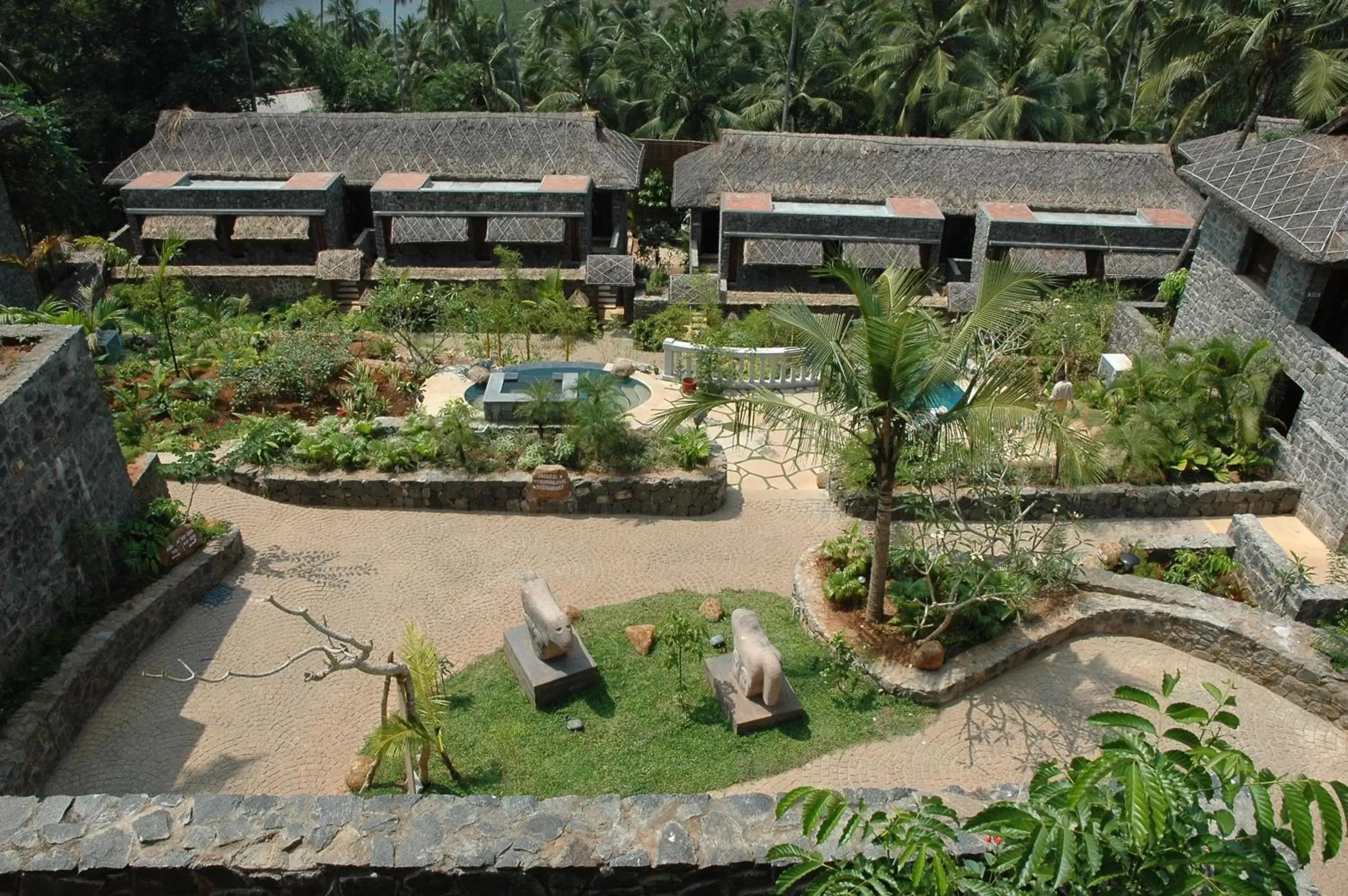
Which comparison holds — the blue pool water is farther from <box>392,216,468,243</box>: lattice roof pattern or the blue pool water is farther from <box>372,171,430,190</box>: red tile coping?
<box>372,171,430,190</box>: red tile coping

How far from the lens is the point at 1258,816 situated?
4.53 m

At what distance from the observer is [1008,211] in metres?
23.5

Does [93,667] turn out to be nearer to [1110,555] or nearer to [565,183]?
[1110,555]

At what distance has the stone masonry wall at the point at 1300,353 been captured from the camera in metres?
14.1

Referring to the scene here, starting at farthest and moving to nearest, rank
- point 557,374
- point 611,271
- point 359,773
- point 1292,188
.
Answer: point 611,271 < point 557,374 < point 1292,188 < point 359,773

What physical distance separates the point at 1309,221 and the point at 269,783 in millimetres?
15745

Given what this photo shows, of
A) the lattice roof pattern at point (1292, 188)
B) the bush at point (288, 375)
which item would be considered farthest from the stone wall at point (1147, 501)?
the bush at point (288, 375)

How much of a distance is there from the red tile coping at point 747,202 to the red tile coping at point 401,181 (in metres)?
7.50

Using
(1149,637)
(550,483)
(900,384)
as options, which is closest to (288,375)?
(550,483)

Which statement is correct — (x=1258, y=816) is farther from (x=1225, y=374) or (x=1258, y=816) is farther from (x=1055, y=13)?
(x=1055, y=13)

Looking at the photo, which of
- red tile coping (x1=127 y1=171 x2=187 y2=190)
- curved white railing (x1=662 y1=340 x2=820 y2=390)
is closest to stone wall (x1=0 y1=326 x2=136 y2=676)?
curved white railing (x1=662 y1=340 x2=820 y2=390)

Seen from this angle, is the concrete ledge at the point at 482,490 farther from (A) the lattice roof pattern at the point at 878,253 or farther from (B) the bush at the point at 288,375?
(A) the lattice roof pattern at the point at 878,253

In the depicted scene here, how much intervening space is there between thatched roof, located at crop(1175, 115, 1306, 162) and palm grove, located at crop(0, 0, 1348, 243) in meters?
0.62

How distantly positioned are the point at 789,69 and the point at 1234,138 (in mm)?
13476
